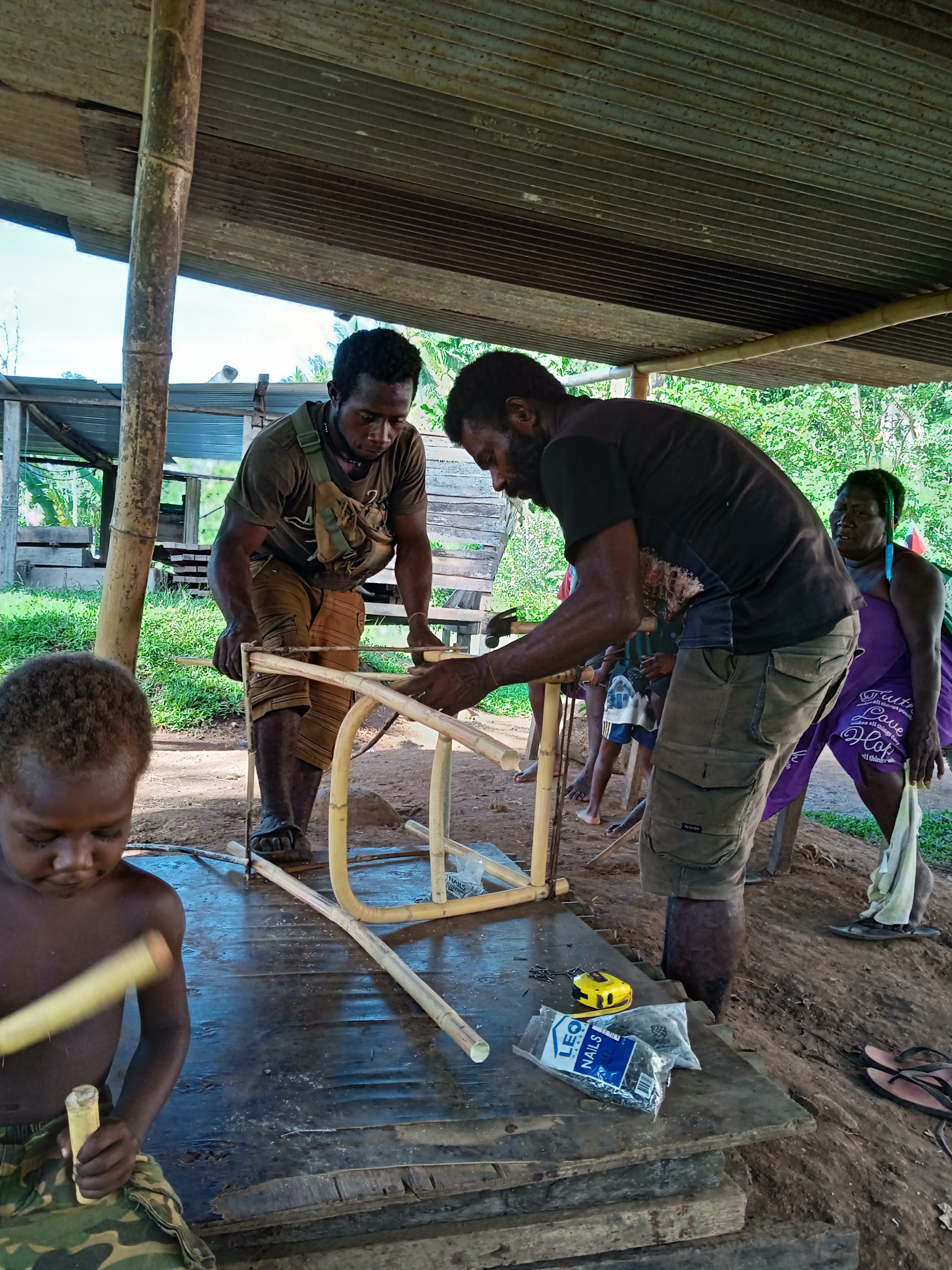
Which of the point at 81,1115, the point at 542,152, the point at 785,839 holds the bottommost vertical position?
the point at 785,839

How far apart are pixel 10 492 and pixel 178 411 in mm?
2227

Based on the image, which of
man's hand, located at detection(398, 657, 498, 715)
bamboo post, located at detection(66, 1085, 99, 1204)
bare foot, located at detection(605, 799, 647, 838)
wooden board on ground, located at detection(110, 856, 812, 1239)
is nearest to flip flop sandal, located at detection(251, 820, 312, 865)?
wooden board on ground, located at detection(110, 856, 812, 1239)

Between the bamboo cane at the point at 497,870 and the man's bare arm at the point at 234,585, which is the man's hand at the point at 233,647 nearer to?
the man's bare arm at the point at 234,585

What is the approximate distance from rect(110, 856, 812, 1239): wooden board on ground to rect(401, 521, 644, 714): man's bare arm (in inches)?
29.3

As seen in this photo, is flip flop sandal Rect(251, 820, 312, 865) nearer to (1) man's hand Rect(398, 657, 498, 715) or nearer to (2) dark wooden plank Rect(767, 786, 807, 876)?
(1) man's hand Rect(398, 657, 498, 715)

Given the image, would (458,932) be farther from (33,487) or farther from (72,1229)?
(33,487)

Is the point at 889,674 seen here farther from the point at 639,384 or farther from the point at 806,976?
the point at 639,384

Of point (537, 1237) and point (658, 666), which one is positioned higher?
point (658, 666)

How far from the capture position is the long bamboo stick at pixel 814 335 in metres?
3.82

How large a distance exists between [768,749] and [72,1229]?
1.78 meters

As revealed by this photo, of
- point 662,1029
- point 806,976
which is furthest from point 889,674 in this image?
point 662,1029

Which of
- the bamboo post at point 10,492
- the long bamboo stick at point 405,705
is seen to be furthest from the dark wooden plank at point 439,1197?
the bamboo post at point 10,492

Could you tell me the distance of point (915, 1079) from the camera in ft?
8.70

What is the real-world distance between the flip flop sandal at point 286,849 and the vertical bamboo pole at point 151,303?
0.87 m
